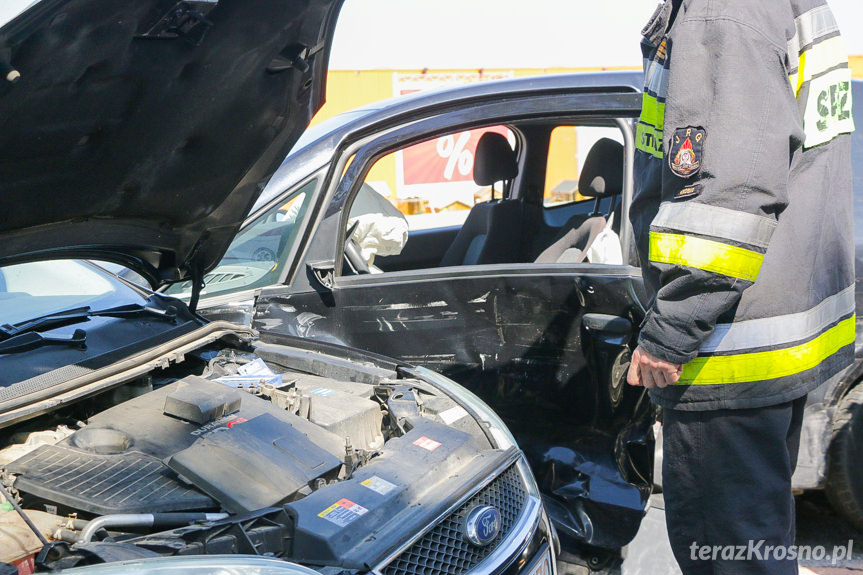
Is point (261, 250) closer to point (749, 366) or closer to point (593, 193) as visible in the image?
point (593, 193)

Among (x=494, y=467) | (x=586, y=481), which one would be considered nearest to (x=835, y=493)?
(x=586, y=481)

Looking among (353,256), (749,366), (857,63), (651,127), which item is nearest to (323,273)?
(353,256)

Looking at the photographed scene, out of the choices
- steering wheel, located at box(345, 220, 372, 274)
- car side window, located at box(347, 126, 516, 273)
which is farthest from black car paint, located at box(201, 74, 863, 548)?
car side window, located at box(347, 126, 516, 273)

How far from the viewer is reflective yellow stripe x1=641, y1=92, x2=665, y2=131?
6.55 feet

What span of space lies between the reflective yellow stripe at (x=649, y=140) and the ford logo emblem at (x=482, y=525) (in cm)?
102

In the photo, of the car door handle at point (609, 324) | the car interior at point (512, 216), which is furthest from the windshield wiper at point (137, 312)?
the car interior at point (512, 216)

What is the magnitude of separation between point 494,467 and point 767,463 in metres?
0.68

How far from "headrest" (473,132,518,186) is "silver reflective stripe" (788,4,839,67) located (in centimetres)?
226

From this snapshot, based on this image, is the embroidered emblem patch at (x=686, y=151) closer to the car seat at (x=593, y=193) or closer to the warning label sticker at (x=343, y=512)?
the warning label sticker at (x=343, y=512)

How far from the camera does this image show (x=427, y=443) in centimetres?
192

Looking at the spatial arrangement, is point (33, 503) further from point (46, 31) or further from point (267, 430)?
point (46, 31)

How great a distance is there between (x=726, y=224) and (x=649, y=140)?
0.44 meters

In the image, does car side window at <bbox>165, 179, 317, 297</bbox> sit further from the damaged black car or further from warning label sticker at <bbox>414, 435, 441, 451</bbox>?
warning label sticker at <bbox>414, 435, 441, 451</bbox>

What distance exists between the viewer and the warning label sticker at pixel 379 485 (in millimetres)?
1686
